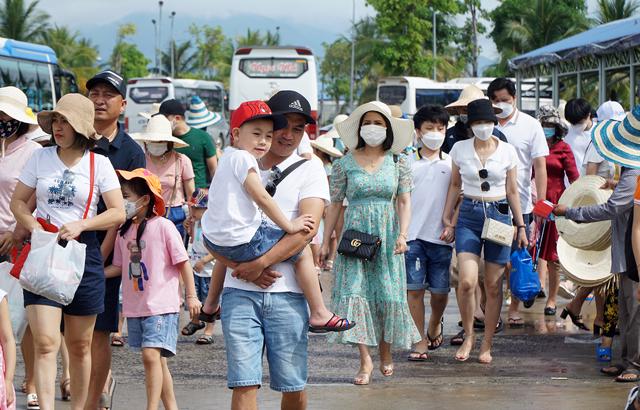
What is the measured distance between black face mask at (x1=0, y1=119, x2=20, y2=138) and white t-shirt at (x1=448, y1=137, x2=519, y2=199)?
338cm

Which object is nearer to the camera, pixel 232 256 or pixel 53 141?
pixel 232 256

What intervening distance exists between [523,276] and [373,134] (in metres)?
2.20

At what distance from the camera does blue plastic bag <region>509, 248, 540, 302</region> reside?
9391 mm

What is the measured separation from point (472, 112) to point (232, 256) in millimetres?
3914

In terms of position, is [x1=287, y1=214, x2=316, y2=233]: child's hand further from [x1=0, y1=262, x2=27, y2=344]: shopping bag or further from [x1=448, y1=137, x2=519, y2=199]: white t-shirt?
[x1=448, y1=137, x2=519, y2=199]: white t-shirt

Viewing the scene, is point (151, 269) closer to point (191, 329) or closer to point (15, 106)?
point (15, 106)

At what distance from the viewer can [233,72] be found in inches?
1460

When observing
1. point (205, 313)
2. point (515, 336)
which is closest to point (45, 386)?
point (205, 313)

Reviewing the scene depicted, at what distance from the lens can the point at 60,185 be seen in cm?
602

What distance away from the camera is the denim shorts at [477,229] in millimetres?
8734

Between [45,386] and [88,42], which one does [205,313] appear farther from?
[88,42]

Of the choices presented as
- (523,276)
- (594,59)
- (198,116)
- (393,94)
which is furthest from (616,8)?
→ (523,276)

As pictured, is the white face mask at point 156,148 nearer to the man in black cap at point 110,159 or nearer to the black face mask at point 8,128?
the black face mask at point 8,128

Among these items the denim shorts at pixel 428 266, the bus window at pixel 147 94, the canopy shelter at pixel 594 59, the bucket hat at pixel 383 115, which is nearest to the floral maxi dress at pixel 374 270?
the bucket hat at pixel 383 115
